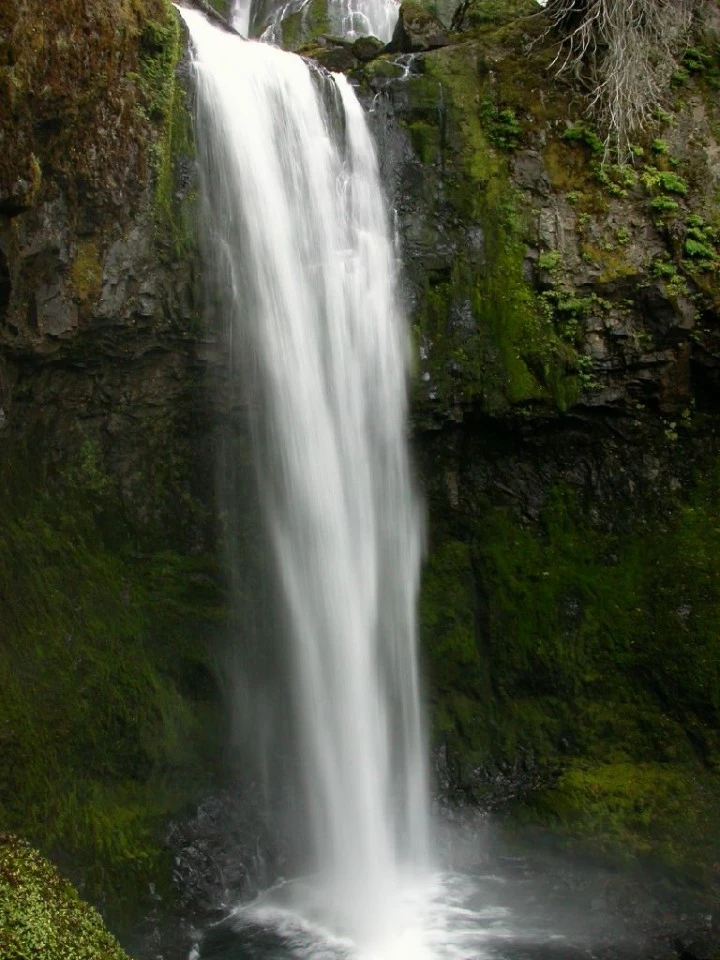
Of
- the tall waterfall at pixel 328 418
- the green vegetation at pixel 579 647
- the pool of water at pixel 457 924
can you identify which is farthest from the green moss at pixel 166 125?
the pool of water at pixel 457 924

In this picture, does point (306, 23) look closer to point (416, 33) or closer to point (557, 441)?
point (416, 33)

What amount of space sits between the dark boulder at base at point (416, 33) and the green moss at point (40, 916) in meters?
8.92

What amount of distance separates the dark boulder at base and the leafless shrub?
1297 mm

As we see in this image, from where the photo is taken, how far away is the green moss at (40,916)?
207 inches

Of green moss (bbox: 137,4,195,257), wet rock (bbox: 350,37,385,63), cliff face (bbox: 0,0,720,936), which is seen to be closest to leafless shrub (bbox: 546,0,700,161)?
cliff face (bbox: 0,0,720,936)


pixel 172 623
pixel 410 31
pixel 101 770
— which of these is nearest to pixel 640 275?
pixel 410 31

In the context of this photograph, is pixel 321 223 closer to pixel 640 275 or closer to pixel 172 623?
pixel 640 275

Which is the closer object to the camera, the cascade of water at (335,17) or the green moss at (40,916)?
the green moss at (40,916)

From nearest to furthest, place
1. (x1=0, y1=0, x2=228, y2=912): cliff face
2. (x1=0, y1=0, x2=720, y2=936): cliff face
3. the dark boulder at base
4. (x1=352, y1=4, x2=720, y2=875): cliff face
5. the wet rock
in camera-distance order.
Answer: (x1=0, y1=0, x2=228, y2=912): cliff face < (x1=0, y1=0, x2=720, y2=936): cliff face < (x1=352, y1=4, x2=720, y2=875): cliff face < the dark boulder at base < the wet rock

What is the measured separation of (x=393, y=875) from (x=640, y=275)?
644cm

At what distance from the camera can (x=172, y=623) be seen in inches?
361

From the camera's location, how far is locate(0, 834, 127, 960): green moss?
5.27 metres

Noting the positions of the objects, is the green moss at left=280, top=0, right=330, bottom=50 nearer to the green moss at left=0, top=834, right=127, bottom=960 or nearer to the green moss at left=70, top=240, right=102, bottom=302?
the green moss at left=70, top=240, right=102, bottom=302

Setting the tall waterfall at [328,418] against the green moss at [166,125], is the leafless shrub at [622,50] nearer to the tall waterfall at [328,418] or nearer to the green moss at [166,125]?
the tall waterfall at [328,418]
